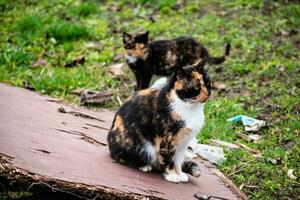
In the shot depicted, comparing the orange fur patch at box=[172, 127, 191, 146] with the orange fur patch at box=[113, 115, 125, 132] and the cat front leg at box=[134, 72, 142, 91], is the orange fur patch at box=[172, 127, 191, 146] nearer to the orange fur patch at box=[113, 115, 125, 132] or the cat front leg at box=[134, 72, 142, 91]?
the orange fur patch at box=[113, 115, 125, 132]

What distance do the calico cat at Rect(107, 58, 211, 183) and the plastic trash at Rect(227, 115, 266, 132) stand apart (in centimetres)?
184

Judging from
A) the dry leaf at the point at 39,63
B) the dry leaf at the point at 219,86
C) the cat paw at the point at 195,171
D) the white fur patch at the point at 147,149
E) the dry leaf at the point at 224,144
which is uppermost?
the white fur patch at the point at 147,149

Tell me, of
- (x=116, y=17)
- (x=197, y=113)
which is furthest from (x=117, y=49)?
(x=197, y=113)

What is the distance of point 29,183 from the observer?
142 inches

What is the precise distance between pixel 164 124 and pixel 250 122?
238cm

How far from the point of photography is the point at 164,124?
4215 mm

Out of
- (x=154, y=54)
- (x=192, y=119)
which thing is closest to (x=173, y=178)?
(x=192, y=119)

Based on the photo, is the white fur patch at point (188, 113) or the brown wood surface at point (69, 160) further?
the white fur patch at point (188, 113)

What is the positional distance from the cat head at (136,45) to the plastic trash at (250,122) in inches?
71.9

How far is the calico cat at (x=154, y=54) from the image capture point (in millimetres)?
7543

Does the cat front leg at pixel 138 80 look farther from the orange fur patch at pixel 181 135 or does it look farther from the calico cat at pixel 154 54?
the orange fur patch at pixel 181 135

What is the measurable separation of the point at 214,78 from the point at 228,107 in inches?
44.2

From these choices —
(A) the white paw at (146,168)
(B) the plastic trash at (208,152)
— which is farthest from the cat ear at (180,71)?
(B) the plastic trash at (208,152)

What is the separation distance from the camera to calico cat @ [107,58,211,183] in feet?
13.7
